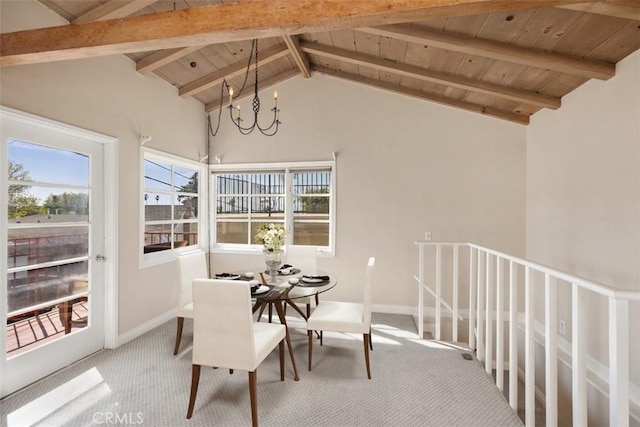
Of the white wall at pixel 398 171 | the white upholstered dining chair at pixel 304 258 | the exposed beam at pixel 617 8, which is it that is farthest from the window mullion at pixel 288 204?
the exposed beam at pixel 617 8

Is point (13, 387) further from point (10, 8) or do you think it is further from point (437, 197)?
point (437, 197)

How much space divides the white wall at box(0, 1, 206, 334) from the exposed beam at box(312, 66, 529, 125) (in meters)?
2.06

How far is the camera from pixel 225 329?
71.5 inches

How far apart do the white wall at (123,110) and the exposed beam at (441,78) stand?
185cm

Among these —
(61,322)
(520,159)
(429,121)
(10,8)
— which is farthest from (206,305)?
(520,159)

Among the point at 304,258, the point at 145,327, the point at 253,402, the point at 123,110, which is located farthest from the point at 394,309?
the point at 123,110

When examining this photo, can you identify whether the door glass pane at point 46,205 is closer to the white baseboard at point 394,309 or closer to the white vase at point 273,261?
the white vase at point 273,261

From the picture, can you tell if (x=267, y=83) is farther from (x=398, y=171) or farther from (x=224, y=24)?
(x=224, y=24)

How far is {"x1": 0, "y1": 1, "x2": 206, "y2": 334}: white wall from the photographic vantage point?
2.11 meters

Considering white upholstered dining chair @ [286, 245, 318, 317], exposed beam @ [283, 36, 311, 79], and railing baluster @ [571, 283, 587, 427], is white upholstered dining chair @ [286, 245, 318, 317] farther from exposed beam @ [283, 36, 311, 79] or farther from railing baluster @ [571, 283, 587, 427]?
railing baluster @ [571, 283, 587, 427]

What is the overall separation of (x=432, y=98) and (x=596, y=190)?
200 centimetres

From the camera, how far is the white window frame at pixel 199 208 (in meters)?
3.15

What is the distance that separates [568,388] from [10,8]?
5.63 m

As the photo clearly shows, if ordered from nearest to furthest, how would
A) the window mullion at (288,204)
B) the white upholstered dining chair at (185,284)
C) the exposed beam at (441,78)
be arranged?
the white upholstered dining chair at (185,284) < the exposed beam at (441,78) < the window mullion at (288,204)
